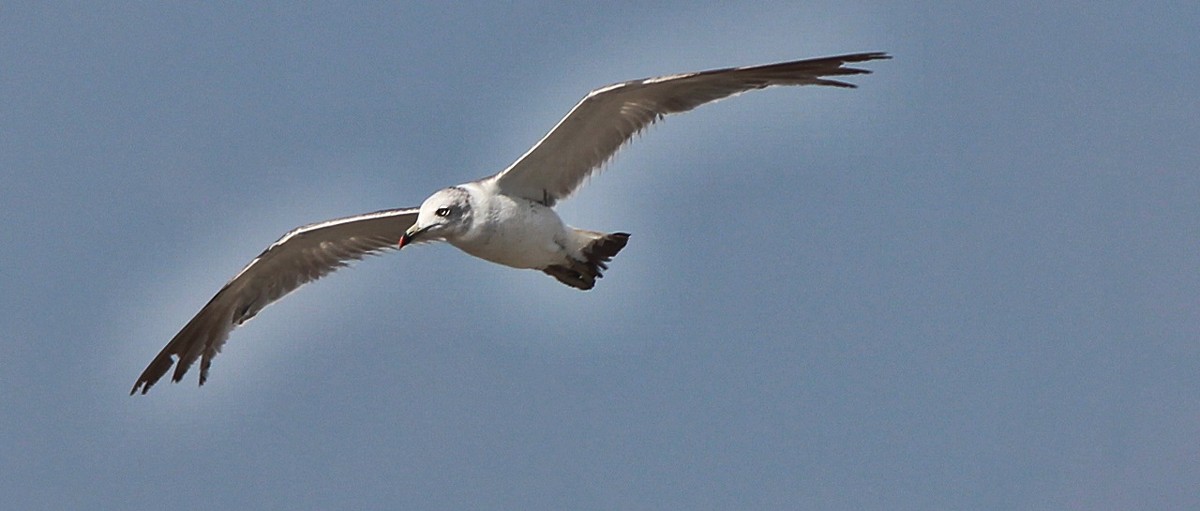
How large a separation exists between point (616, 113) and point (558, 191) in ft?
3.20

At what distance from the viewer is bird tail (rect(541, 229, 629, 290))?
51.5 feet

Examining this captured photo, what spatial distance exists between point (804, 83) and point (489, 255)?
300 cm

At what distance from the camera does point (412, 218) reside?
53.2 feet

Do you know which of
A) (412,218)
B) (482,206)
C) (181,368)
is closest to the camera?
(482,206)

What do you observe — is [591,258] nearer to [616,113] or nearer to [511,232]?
[511,232]

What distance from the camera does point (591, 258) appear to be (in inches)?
619

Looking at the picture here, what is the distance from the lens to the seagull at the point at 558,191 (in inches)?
566

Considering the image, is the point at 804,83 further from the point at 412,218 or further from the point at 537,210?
the point at 412,218

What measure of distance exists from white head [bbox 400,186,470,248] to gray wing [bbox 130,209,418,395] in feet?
5.51

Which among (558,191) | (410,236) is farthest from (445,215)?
(558,191)

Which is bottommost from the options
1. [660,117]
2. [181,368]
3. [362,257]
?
[181,368]

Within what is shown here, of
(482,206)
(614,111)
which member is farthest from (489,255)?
(614,111)

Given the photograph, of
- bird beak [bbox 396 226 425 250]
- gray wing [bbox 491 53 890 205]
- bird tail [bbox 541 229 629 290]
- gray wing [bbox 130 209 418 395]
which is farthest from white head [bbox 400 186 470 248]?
gray wing [bbox 130 209 418 395]

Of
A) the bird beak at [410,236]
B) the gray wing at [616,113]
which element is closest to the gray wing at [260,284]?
the bird beak at [410,236]
